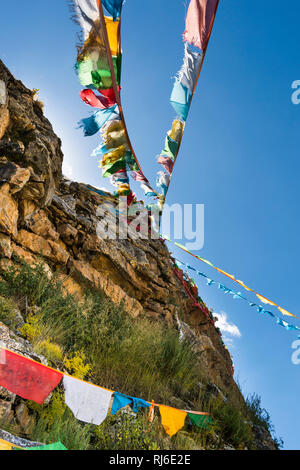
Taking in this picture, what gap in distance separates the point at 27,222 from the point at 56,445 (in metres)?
5.83

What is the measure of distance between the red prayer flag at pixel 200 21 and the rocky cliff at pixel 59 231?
4.00 m

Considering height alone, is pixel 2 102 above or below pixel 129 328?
above

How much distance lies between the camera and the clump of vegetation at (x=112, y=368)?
9.31ft

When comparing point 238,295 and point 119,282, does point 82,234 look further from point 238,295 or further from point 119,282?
point 238,295

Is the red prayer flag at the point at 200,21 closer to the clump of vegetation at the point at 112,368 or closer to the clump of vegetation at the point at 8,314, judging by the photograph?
the clump of vegetation at the point at 112,368

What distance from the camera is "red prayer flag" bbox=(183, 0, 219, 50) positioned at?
4.77 metres

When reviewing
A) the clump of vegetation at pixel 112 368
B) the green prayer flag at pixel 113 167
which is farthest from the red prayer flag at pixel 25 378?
the green prayer flag at pixel 113 167

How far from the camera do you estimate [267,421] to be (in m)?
6.29

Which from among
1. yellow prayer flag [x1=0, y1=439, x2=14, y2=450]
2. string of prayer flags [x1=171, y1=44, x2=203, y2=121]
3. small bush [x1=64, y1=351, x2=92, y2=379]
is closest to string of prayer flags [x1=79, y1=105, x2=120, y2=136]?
string of prayer flags [x1=171, y1=44, x2=203, y2=121]

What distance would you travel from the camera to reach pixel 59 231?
25.8 ft

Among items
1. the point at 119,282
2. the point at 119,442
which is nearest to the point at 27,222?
the point at 119,282

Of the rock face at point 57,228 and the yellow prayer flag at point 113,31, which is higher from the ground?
the yellow prayer flag at point 113,31

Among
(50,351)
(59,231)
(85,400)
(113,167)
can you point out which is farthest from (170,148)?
(85,400)

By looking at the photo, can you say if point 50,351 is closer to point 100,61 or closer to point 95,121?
point 95,121
